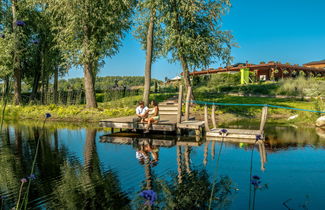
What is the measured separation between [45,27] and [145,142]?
1902 centimetres

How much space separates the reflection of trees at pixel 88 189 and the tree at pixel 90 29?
12.7 metres

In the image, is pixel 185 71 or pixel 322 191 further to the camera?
pixel 185 71

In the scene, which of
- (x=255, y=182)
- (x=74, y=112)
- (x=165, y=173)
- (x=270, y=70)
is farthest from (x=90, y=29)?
(x=270, y=70)

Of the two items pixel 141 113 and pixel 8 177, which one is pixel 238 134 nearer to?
pixel 141 113

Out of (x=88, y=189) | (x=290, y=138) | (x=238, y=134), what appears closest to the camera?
(x=88, y=189)

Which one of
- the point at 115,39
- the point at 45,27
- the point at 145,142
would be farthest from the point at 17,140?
the point at 45,27

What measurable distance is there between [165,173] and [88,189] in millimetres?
1895

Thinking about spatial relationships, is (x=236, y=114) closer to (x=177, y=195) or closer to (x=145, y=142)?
(x=145, y=142)

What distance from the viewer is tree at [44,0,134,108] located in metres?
19.3

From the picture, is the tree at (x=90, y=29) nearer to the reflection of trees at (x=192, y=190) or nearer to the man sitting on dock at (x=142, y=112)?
the man sitting on dock at (x=142, y=112)

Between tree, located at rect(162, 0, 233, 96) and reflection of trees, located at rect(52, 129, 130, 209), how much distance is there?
11339mm

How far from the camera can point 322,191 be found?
236 inches

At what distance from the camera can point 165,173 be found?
7.09 m

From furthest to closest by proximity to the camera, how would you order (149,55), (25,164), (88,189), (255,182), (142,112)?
1. (149,55)
2. (142,112)
3. (25,164)
4. (88,189)
5. (255,182)
